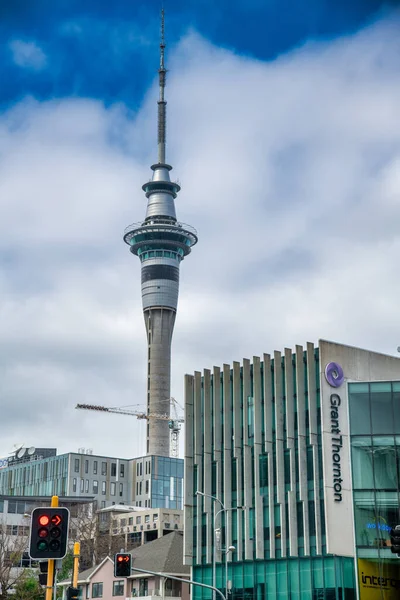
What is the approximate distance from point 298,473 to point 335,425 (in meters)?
5.85

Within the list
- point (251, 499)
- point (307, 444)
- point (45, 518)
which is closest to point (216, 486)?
point (251, 499)

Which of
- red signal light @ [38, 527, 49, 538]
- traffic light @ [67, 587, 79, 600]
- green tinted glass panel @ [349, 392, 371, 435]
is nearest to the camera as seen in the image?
red signal light @ [38, 527, 49, 538]

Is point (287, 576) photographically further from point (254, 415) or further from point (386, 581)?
point (254, 415)

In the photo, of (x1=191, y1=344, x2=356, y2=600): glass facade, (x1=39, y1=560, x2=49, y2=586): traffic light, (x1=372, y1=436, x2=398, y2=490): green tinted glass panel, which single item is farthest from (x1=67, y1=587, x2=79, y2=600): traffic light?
(x1=372, y1=436, x2=398, y2=490): green tinted glass panel

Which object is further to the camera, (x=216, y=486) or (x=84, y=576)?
(x=84, y=576)

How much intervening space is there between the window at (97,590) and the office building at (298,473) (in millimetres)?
15304

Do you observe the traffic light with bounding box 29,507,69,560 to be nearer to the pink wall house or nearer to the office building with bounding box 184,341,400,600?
the office building with bounding box 184,341,400,600

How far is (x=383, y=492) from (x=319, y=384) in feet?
31.9

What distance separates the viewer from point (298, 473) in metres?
73.0

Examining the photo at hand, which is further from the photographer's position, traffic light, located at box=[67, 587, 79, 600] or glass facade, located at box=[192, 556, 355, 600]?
glass facade, located at box=[192, 556, 355, 600]

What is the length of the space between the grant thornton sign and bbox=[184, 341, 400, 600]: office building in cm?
8

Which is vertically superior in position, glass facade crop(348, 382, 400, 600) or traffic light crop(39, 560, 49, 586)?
glass facade crop(348, 382, 400, 600)

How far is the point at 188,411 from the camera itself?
84500 millimetres

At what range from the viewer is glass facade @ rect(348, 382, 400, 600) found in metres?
67.1
